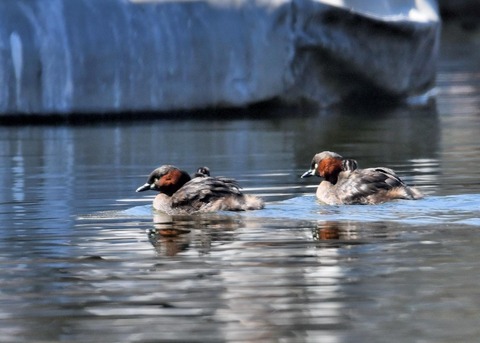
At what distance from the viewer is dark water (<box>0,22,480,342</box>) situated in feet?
21.0

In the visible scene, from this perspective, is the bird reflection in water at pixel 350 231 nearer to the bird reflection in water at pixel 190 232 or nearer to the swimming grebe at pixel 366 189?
the bird reflection in water at pixel 190 232

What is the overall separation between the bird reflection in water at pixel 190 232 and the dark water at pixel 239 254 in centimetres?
2

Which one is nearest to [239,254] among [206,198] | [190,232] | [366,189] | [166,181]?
[190,232]

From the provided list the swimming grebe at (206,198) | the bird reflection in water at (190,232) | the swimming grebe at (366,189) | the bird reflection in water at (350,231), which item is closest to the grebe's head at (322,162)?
the swimming grebe at (366,189)

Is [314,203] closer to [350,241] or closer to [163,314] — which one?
[350,241]

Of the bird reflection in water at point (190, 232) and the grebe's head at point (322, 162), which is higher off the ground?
the grebe's head at point (322, 162)

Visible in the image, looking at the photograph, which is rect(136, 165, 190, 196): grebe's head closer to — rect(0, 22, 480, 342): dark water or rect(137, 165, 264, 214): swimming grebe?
rect(137, 165, 264, 214): swimming grebe

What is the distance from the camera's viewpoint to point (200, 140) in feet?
57.4

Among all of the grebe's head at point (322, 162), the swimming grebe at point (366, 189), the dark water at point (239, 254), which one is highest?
the grebe's head at point (322, 162)

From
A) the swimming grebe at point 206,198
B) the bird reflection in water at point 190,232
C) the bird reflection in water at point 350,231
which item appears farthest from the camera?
the swimming grebe at point 206,198

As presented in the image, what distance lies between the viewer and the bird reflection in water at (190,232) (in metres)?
8.84

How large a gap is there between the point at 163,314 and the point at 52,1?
13.6 m

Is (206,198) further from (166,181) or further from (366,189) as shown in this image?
(366,189)

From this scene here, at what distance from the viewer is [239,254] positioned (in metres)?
8.43
